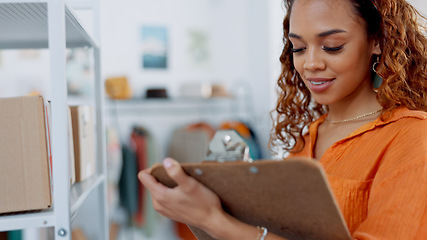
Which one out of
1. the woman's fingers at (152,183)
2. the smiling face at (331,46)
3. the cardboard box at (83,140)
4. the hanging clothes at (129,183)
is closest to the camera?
the woman's fingers at (152,183)

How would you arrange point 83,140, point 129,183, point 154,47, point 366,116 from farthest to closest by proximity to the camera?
point 154,47 → point 129,183 → point 83,140 → point 366,116

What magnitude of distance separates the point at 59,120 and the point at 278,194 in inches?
20.9

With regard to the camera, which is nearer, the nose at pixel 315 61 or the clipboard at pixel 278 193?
the clipboard at pixel 278 193

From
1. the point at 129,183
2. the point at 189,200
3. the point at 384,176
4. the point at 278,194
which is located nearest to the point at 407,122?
the point at 384,176

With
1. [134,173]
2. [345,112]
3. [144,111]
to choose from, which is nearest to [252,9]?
[144,111]

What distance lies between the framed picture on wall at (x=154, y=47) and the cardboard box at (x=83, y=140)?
6.84 feet

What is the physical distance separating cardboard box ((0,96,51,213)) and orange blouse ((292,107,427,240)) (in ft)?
2.45

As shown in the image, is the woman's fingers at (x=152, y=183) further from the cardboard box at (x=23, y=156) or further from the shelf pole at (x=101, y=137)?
the shelf pole at (x=101, y=137)

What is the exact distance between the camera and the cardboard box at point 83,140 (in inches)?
60.8

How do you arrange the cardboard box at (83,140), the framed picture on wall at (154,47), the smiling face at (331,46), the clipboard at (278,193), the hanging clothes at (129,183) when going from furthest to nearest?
the framed picture on wall at (154,47), the hanging clothes at (129,183), the cardboard box at (83,140), the smiling face at (331,46), the clipboard at (278,193)

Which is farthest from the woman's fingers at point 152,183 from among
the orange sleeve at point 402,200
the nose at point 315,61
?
the nose at point 315,61

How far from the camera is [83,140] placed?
1.60 m

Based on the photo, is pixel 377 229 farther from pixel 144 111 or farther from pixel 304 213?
pixel 144 111

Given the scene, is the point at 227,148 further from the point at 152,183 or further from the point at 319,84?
the point at 319,84
